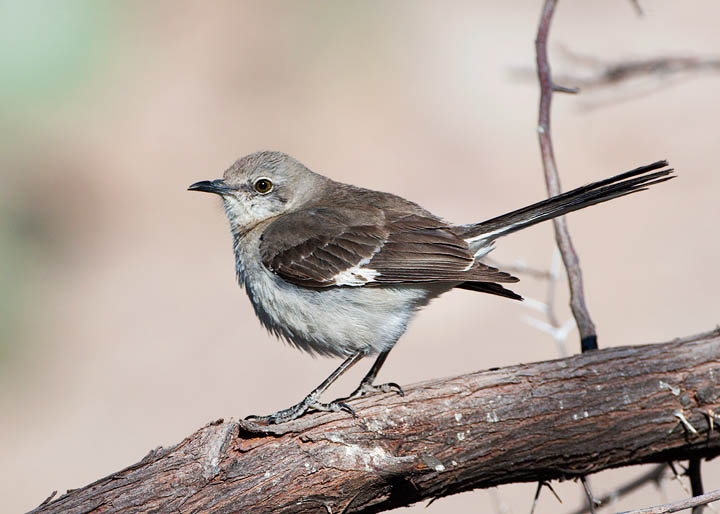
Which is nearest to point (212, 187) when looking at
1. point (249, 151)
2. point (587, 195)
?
point (587, 195)

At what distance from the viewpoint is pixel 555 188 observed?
418 cm

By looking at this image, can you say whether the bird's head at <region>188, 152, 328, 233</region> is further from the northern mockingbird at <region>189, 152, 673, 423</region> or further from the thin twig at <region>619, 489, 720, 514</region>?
the thin twig at <region>619, 489, 720, 514</region>

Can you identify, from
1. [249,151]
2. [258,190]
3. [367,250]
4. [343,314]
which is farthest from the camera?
[249,151]

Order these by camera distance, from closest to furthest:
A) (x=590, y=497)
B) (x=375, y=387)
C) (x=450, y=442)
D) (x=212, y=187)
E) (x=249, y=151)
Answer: (x=590, y=497) → (x=450, y=442) → (x=375, y=387) → (x=212, y=187) → (x=249, y=151)

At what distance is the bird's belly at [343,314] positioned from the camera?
172 inches

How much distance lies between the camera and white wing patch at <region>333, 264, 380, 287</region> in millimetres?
4387

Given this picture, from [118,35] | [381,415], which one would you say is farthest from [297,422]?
[118,35]

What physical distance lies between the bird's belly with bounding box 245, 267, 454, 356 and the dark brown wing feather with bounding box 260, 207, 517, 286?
0.06m

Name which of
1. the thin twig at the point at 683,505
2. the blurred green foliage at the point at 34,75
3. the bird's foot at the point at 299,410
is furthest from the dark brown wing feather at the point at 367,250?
the blurred green foliage at the point at 34,75

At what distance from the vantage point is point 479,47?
473 inches

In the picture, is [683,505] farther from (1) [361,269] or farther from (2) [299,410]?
(1) [361,269]

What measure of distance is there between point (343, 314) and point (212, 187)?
1199 mm

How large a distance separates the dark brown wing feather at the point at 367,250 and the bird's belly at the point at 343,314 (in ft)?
0.21

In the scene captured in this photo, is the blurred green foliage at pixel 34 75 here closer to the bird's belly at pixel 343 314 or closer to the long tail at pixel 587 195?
the bird's belly at pixel 343 314
